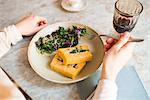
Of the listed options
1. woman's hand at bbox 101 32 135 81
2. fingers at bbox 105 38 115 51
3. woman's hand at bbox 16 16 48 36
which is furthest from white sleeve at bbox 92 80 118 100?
woman's hand at bbox 16 16 48 36

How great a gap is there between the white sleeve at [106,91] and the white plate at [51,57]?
0.25ft

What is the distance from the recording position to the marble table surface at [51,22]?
875mm

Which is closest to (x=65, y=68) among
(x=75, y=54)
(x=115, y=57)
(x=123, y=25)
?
(x=75, y=54)

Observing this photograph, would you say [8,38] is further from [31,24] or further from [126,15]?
[126,15]

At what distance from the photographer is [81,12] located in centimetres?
112

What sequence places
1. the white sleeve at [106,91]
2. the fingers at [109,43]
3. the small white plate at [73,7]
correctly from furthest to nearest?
the small white plate at [73,7]
the fingers at [109,43]
the white sleeve at [106,91]

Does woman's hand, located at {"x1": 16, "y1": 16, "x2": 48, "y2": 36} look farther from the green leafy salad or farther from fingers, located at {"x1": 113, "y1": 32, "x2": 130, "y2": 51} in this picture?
fingers, located at {"x1": 113, "y1": 32, "x2": 130, "y2": 51}

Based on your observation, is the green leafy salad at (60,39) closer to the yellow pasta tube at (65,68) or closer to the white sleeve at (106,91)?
the yellow pasta tube at (65,68)

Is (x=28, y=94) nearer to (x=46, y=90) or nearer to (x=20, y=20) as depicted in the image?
(x=46, y=90)

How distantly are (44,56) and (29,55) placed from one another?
0.05m

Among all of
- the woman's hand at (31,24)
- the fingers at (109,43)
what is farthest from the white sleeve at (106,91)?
the woman's hand at (31,24)

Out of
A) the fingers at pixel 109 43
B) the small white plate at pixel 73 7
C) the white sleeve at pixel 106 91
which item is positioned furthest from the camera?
the small white plate at pixel 73 7

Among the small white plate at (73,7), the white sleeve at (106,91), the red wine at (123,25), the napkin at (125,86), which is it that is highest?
the small white plate at (73,7)

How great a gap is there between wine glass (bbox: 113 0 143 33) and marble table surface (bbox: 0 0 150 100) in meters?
0.07
